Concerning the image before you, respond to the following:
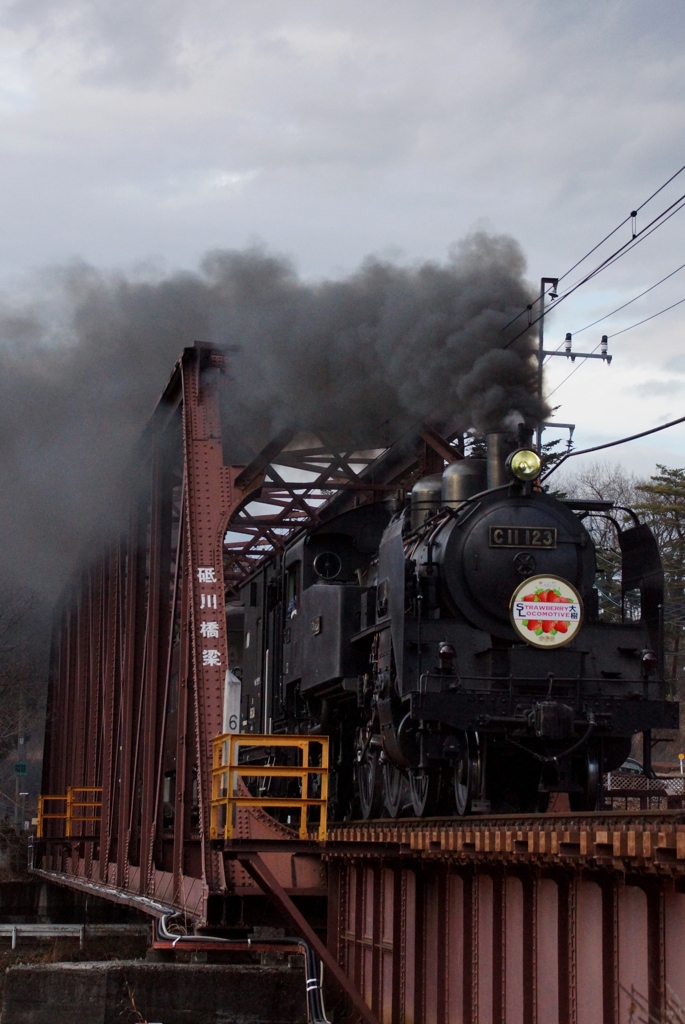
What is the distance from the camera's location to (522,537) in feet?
38.7

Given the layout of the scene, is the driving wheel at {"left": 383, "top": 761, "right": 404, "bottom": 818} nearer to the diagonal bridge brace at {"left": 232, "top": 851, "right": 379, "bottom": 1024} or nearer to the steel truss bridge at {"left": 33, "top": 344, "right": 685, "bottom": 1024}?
the steel truss bridge at {"left": 33, "top": 344, "right": 685, "bottom": 1024}

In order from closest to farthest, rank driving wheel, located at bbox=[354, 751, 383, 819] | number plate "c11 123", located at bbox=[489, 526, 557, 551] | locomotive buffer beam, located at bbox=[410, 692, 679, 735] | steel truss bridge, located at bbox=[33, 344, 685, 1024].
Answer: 1. steel truss bridge, located at bbox=[33, 344, 685, 1024]
2. locomotive buffer beam, located at bbox=[410, 692, 679, 735]
3. number plate "c11 123", located at bbox=[489, 526, 557, 551]
4. driving wheel, located at bbox=[354, 751, 383, 819]

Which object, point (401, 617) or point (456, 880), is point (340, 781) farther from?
point (456, 880)

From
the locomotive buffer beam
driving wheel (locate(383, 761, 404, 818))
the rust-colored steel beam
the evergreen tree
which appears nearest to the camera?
the locomotive buffer beam

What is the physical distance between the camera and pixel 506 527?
11797 mm

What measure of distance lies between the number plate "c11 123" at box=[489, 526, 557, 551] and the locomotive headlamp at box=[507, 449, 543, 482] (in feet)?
1.61

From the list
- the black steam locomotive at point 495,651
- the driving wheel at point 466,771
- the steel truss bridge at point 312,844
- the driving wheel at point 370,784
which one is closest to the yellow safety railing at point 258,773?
the steel truss bridge at point 312,844

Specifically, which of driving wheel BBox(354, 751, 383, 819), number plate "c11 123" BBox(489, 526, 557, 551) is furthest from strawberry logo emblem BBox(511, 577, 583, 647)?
driving wheel BBox(354, 751, 383, 819)

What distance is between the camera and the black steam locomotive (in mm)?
11023

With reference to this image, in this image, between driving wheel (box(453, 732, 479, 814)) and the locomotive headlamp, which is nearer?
driving wheel (box(453, 732, 479, 814))

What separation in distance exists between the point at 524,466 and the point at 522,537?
27.0 inches

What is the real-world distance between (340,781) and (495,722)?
4.39 meters

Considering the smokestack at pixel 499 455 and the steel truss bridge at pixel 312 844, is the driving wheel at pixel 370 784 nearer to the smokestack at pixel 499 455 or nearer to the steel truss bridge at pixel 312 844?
the steel truss bridge at pixel 312 844

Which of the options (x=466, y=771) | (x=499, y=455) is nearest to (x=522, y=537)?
(x=499, y=455)
